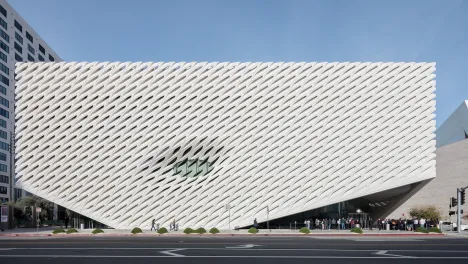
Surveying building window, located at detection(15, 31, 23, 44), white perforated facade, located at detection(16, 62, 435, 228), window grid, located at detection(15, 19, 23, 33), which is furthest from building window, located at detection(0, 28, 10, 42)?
white perforated facade, located at detection(16, 62, 435, 228)

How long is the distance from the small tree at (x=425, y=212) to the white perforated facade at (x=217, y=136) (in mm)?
7585

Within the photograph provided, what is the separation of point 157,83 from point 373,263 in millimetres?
38306

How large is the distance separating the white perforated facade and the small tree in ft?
24.9

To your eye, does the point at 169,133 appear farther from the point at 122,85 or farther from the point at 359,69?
the point at 359,69

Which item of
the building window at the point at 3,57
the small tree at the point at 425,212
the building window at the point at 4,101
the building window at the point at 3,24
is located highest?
the building window at the point at 3,24

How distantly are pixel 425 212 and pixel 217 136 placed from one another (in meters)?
25.5

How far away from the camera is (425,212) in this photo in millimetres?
55438

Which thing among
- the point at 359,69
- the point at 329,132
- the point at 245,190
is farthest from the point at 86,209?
the point at 359,69

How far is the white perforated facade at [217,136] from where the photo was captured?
49.9 metres

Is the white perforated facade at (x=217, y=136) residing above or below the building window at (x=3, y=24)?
below

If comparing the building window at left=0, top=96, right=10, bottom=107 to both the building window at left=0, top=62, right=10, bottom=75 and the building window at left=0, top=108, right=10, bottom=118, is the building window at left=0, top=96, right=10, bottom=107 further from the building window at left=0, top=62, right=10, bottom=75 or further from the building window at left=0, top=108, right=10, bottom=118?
the building window at left=0, top=62, right=10, bottom=75

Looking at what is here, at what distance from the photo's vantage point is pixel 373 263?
16859 millimetres

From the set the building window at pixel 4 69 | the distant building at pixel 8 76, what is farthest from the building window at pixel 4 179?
the building window at pixel 4 69

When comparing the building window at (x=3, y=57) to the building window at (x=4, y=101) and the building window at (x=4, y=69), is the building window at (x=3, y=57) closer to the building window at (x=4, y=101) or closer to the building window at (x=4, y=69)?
the building window at (x=4, y=69)
